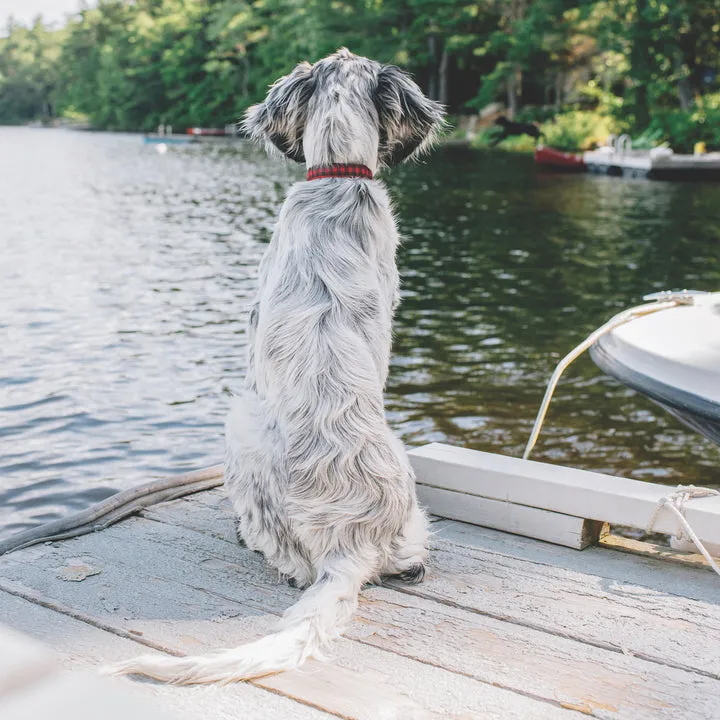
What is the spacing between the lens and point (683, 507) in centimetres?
354

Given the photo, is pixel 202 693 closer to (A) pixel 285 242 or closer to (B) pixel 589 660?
(B) pixel 589 660

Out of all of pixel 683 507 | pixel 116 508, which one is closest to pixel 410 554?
pixel 683 507

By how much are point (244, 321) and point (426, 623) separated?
9028mm

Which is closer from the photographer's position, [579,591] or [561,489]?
[579,591]

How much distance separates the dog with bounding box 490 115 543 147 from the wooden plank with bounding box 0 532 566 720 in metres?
45.8

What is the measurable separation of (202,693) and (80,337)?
8882mm

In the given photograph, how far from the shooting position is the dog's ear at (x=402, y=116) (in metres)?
3.37

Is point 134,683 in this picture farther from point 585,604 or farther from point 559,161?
point 559,161

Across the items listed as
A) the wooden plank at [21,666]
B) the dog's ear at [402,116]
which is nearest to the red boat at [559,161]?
the dog's ear at [402,116]

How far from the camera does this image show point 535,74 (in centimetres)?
5278

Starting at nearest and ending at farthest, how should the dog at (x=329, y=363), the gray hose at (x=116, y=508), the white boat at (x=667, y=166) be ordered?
the dog at (x=329, y=363) < the gray hose at (x=116, y=508) < the white boat at (x=667, y=166)

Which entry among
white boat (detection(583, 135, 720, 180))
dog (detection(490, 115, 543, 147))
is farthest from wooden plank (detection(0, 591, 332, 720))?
dog (detection(490, 115, 543, 147))

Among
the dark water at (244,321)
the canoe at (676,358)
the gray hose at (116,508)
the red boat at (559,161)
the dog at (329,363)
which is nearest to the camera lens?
the dog at (329,363)

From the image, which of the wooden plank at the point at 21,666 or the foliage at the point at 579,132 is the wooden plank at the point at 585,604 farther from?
the foliage at the point at 579,132
